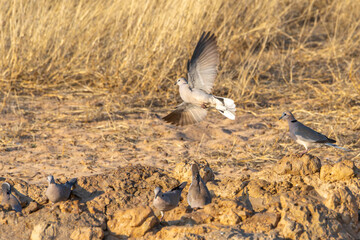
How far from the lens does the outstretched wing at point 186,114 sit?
545 centimetres

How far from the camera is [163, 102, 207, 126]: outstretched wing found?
5.45 metres

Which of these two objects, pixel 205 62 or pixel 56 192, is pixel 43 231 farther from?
pixel 205 62

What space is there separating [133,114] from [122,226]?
364cm

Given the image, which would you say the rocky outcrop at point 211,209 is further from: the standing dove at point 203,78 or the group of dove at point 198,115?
the standing dove at point 203,78

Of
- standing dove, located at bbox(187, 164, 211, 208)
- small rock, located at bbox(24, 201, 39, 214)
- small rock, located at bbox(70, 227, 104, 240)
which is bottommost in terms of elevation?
small rock, located at bbox(24, 201, 39, 214)

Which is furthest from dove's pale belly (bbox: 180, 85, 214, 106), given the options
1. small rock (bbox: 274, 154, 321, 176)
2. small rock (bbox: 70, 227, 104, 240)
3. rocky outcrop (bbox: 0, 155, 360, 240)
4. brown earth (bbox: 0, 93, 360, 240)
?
small rock (bbox: 70, 227, 104, 240)

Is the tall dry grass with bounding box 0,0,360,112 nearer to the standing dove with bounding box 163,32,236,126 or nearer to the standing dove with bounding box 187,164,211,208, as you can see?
the standing dove with bounding box 163,32,236,126

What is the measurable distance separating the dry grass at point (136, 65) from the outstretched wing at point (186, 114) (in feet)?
5.45

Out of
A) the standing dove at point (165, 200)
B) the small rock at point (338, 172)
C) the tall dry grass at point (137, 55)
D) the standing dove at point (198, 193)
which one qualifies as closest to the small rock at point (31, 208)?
the standing dove at point (165, 200)

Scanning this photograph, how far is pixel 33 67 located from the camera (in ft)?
26.1

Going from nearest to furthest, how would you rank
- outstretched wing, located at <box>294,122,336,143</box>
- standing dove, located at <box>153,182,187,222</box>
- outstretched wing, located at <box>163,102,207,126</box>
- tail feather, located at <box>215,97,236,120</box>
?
1. standing dove, located at <box>153,182,187,222</box>
2. outstretched wing, located at <box>294,122,336,143</box>
3. tail feather, located at <box>215,97,236,120</box>
4. outstretched wing, located at <box>163,102,207,126</box>

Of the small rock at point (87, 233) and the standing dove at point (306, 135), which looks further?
the standing dove at point (306, 135)

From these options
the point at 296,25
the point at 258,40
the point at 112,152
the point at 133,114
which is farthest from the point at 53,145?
the point at 296,25

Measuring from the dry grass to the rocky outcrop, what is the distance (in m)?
2.55
